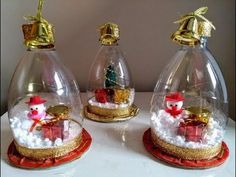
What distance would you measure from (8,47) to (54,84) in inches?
14.0

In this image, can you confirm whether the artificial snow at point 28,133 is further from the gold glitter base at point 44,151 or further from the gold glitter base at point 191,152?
the gold glitter base at point 191,152

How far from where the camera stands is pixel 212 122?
0.65m

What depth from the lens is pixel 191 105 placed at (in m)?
0.73

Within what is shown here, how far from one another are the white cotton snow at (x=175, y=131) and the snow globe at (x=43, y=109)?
0.16m

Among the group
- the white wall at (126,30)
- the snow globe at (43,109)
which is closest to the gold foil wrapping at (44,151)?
the snow globe at (43,109)

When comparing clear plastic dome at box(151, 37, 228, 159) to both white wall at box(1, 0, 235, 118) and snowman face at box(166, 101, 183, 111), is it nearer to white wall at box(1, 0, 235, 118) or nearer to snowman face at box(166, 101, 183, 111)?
snowman face at box(166, 101, 183, 111)

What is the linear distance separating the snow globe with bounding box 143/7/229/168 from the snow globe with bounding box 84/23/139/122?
0.34ft

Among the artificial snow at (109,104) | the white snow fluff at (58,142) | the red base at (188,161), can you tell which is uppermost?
the artificial snow at (109,104)


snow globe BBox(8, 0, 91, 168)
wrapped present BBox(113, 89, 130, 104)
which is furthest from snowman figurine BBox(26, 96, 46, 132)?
wrapped present BBox(113, 89, 130, 104)

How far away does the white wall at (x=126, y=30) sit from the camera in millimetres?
880

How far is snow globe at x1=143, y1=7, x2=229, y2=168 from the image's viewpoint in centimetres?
57

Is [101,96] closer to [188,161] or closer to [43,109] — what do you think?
[43,109]

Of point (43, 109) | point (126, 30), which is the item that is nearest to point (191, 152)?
point (43, 109)

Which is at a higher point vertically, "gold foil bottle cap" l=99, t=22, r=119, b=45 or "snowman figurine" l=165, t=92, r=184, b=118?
"gold foil bottle cap" l=99, t=22, r=119, b=45
